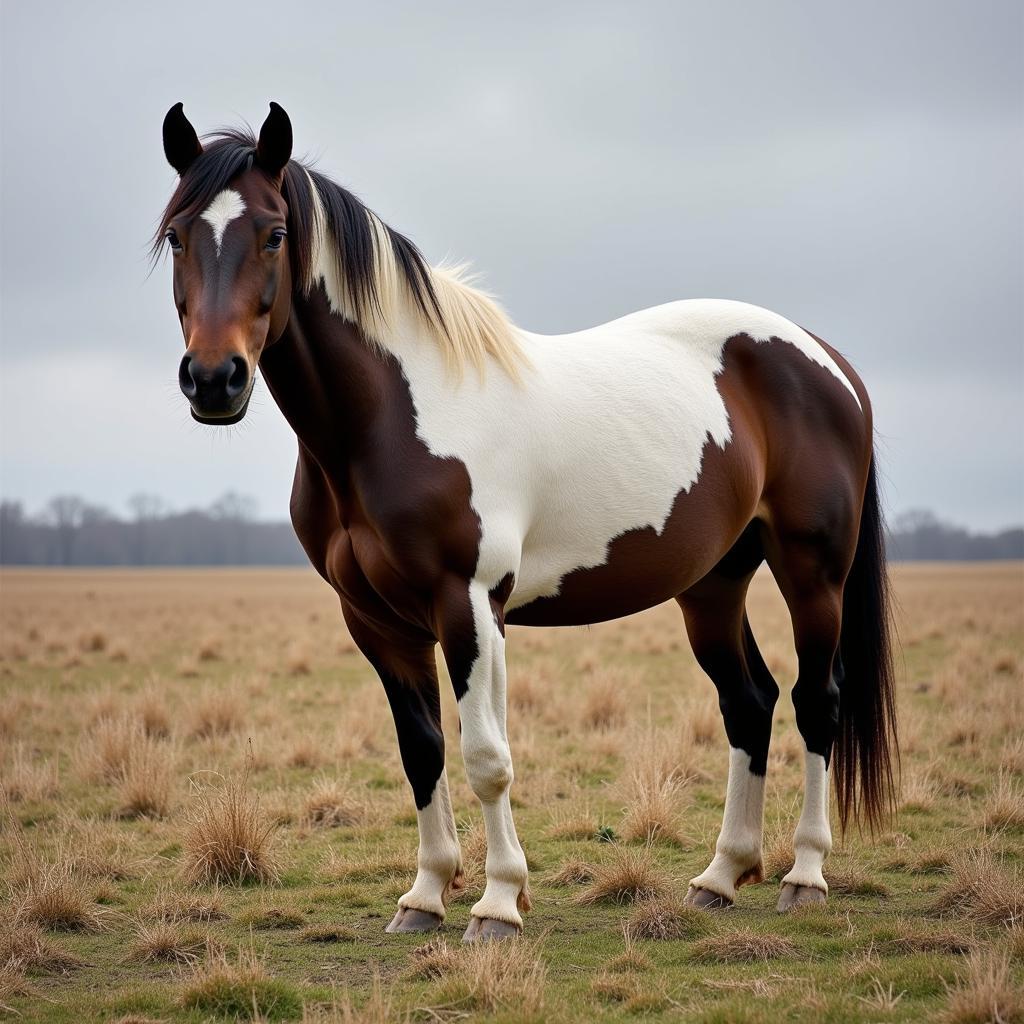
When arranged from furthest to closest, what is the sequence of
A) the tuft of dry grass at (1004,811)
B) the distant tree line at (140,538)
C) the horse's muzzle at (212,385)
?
the distant tree line at (140,538) < the tuft of dry grass at (1004,811) < the horse's muzzle at (212,385)

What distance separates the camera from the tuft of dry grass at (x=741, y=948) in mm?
4273

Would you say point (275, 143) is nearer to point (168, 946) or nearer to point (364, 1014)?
point (364, 1014)

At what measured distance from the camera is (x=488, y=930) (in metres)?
4.45

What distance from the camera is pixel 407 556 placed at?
14.0 feet

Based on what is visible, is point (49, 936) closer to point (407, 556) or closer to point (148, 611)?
point (407, 556)

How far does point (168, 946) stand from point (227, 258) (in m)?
2.79

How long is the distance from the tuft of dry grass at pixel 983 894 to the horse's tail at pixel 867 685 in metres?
0.59

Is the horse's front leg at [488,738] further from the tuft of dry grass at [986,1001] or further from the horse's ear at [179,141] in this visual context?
the horse's ear at [179,141]

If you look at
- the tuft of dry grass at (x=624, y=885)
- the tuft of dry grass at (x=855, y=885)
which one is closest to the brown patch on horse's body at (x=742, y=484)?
the tuft of dry grass at (x=624, y=885)

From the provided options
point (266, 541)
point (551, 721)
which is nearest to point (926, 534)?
point (266, 541)

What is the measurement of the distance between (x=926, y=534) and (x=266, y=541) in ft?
281

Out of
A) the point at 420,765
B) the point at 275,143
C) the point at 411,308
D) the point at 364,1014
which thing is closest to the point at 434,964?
the point at 364,1014

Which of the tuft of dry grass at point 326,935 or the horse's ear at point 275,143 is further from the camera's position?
the tuft of dry grass at point 326,935

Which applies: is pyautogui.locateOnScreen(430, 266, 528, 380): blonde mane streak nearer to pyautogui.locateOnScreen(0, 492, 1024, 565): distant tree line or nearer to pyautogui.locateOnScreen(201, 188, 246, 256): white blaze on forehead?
pyautogui.locateOnScreen(201, 188, 246, 256): white blaze on forehead
